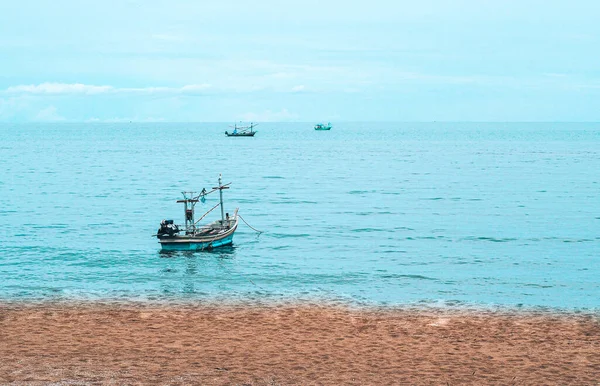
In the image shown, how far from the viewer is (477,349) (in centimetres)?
2058

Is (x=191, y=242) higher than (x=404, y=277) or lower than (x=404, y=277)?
higher

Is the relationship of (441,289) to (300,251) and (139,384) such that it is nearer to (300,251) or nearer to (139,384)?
(300,251)

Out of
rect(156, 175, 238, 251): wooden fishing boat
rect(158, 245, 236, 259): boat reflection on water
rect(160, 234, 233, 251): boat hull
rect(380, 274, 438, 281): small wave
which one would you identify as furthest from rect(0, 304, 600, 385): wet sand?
rect(160, 234, 233, 251): boat hull

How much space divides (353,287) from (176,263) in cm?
1161

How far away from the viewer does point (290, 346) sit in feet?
67.9

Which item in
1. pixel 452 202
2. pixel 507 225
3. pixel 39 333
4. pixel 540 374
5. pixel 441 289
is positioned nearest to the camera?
pixel 540 374

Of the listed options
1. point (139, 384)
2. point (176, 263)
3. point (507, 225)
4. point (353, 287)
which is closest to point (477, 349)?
point (139, 384)

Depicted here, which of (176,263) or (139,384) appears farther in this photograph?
(176,263)

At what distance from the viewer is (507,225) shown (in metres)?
52.4

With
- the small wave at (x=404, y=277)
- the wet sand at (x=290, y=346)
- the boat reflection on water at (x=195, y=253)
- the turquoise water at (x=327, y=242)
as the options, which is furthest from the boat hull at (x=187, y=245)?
the wet sand at (x=290, y=346)

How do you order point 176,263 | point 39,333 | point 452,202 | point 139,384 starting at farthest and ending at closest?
point 452,202, point 176,263, point 39,333, point 139,384

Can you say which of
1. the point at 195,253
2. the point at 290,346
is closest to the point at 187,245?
the point at 195,253

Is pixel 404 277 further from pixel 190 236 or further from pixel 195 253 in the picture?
pixel 190 236

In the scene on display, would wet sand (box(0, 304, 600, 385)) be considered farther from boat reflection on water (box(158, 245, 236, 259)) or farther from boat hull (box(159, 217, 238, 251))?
boat hull (box(159, 217, 238, 251))
